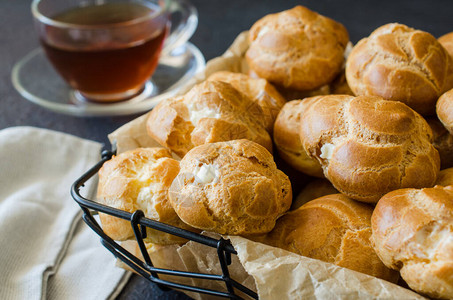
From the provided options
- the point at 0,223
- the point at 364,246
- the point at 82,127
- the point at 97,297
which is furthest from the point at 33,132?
the point at 364,246

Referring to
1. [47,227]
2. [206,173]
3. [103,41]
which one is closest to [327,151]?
[206,173]

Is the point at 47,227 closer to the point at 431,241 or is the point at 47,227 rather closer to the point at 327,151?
the point at 327,151

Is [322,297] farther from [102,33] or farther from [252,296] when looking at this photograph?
[102,33]

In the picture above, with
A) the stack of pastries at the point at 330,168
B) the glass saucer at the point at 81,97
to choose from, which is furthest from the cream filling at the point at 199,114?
the glass saucer at the point at 81,97

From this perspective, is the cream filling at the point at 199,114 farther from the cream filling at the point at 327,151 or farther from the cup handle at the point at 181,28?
the cup handle at the point at 181,28

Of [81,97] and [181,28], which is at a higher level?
[181,28]

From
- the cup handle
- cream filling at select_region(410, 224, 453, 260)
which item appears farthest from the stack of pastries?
the cup handle
